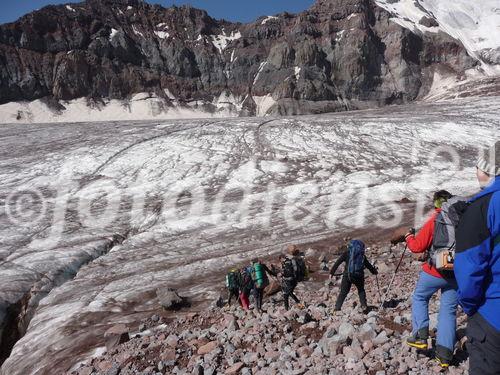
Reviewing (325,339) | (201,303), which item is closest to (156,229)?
(201,303)

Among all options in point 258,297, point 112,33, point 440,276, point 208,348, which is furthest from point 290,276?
point 112,33

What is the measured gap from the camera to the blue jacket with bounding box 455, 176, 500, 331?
118 inches

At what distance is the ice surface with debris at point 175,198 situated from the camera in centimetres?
1345

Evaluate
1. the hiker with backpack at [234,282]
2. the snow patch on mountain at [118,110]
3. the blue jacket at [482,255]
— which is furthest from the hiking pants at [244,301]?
the snow patch on mountain at [118,110]

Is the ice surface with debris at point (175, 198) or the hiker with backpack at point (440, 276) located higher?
the hiker with backpack at point (440, 276)

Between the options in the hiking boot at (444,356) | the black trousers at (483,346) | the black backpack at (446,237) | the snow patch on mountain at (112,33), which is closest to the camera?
the black trousers at (483,346)

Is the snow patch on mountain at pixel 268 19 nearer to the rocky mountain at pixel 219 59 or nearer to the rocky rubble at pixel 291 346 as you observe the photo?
the rocky mountain at pixel 219 59

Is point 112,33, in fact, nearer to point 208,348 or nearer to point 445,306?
point 208,348

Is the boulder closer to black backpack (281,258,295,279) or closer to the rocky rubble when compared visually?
the rocky rubble

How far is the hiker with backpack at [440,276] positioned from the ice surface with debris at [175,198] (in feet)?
23.8

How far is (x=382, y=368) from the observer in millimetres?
5223

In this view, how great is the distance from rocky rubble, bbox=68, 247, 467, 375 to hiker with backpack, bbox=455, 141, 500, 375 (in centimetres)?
188

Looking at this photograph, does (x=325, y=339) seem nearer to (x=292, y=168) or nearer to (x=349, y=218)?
(x=349, y=218)

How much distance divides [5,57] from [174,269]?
11667cm
